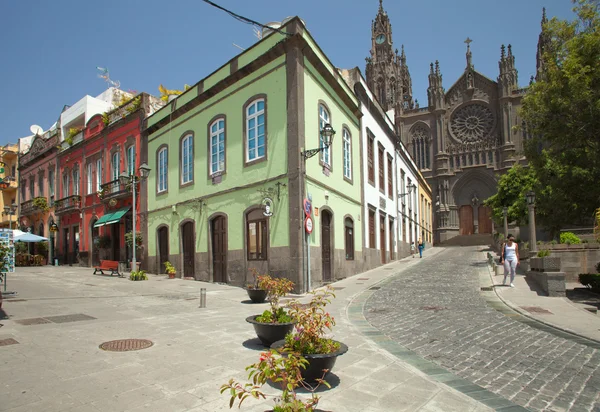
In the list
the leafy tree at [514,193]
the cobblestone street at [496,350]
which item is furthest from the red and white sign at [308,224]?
the leafy tree at [514,193]

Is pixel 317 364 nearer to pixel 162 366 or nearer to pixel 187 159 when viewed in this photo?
pixel 162 366

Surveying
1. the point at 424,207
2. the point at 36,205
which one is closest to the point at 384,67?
the point at 424,207

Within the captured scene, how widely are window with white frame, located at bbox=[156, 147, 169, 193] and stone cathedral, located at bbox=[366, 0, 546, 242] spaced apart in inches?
1683

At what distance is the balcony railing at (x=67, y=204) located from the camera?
91.2 feet

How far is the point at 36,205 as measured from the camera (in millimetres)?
32969

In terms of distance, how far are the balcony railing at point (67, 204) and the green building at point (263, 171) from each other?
31.7ft

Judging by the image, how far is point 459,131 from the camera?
205 feet

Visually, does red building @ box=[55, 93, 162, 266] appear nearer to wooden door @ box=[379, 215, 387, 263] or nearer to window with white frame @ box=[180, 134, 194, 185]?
window with white frame @ box=[180, 134, 194, 185]

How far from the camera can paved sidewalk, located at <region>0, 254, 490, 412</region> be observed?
4113 mm

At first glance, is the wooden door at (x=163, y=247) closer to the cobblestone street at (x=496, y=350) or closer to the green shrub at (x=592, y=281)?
the cobblestone street at (x=496, y=350)

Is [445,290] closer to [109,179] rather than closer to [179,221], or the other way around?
[179,221]

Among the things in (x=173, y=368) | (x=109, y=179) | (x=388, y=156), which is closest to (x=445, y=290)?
(x=173, y=368)

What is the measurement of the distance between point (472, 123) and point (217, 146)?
177ft

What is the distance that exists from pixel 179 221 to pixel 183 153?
322 centimetres
